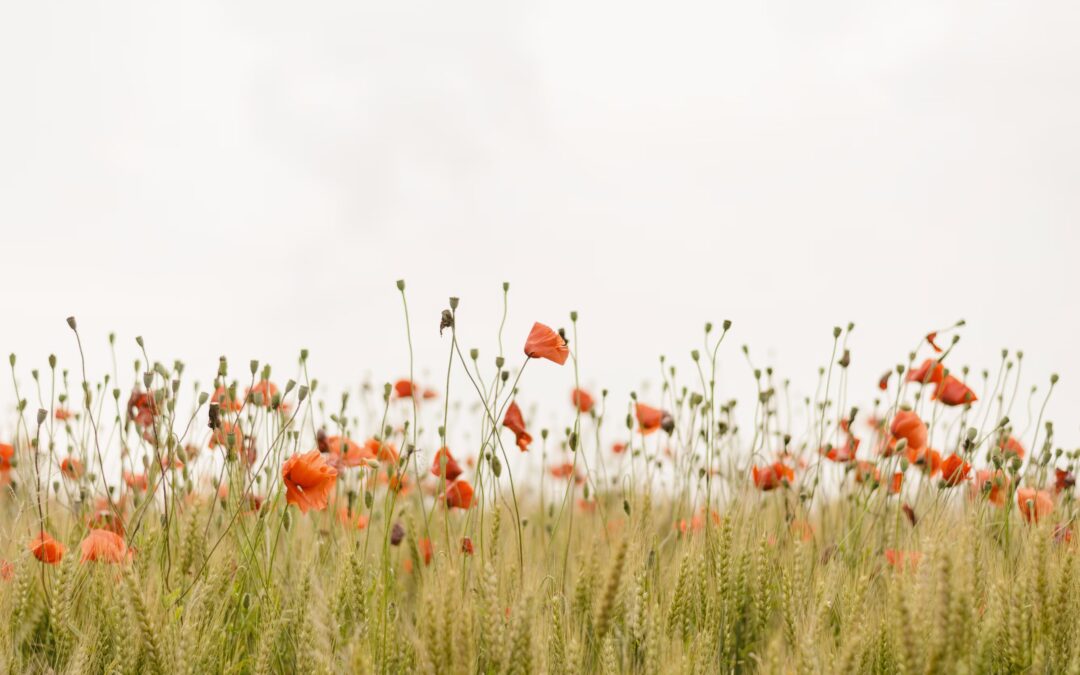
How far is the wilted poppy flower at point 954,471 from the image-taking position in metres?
3.20

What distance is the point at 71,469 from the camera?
3654 millimetres

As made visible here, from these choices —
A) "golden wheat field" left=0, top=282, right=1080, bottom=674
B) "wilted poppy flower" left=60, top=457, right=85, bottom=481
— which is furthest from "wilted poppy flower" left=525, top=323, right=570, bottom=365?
"wilted poppy flower" left=60, top=457, right=85, bottom=481

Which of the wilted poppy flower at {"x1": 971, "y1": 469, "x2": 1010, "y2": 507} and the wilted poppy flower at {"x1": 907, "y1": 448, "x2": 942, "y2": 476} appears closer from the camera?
the wilted poppy flower at {"x1": 971, "y1": 469, "x2": 1010, "y2": 507}

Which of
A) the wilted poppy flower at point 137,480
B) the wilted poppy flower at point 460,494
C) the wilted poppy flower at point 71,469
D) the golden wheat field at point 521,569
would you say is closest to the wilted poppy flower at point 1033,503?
the golden wheat field at point 521,569

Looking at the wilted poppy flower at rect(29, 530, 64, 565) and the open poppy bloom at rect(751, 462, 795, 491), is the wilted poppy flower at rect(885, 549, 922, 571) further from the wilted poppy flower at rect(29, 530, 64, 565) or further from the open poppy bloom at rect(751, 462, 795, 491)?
the wilted poppy flower at rect(29, 530, 64, 565)

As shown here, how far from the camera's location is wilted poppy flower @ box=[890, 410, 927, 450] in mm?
3436

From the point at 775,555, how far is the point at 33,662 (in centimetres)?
226

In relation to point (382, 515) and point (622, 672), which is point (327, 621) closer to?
point (622, 672)

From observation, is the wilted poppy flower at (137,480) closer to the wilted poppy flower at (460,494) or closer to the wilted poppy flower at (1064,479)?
the wilted poppy flower at (460,494)

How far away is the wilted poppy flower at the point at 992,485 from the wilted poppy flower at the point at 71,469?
3.12m

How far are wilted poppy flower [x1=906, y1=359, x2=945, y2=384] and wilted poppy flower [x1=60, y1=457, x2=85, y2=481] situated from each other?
3.07m

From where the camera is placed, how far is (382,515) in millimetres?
4219

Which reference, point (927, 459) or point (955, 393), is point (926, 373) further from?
point (927, 459)

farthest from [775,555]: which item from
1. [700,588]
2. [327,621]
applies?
[327,621]
